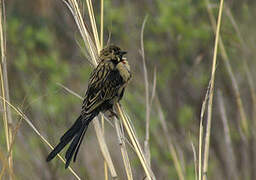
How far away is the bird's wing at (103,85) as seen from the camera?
3.57 meters

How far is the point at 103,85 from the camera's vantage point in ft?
12.1

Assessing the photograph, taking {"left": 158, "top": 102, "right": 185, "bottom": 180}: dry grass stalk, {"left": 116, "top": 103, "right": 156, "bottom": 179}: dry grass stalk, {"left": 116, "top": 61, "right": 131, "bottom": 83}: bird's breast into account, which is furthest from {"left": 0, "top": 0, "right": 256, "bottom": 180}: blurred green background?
{"left": 116, "top": 103, "right": 156, "bottom": 179}: dry grass stalk

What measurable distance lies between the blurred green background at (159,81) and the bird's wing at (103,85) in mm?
2225

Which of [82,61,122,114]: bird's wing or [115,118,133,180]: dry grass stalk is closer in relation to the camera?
[115,118,133,180]: dry grass stalk

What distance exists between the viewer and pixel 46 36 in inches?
267

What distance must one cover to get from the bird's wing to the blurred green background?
2225mm

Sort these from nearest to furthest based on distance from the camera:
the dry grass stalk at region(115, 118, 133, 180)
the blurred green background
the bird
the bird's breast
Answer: the dry grass stalk at region(115, 118, 133, 180) → the bird → the bird's breast → the blurred green background

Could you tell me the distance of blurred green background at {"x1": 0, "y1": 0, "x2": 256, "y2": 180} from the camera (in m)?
6.04

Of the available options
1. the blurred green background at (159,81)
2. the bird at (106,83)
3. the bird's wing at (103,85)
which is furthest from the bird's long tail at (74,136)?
the blurred green background at (159,81)

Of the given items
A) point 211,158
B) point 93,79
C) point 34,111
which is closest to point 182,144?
point 211,158

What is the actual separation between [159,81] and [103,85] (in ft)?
9.55

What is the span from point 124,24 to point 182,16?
959mm

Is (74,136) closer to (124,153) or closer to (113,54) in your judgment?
(124,153)

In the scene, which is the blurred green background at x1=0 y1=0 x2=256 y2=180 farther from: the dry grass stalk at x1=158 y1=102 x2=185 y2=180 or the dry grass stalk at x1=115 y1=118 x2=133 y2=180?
the dry grass stalk at x1=115 y1=118 x2=133 y2=180
